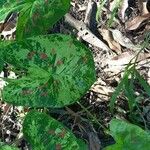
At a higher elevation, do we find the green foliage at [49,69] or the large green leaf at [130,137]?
the large green leaf at [130,137]

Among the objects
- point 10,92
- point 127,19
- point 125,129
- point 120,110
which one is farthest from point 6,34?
point 125,129

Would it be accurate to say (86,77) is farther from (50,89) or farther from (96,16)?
(96,16)

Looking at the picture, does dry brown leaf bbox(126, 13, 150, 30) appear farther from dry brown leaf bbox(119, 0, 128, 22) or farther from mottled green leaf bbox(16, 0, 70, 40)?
mottled green leaf bbox(16, 0, 70, 40)

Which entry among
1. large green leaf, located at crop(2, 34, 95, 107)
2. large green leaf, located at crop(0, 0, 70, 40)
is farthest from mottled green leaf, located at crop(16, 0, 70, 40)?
large green leaf, located at crop(2, 34, 95, 107)

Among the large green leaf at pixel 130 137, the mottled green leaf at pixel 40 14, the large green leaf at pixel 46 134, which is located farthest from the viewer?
the mottled green leaf at pixel 40 14

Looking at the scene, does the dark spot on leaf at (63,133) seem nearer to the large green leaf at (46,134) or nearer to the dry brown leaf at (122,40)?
the large green leaf at (46,134)

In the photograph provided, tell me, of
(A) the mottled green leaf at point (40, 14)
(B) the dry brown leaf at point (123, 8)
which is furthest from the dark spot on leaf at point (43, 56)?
(B) the dry brown leaf at point (123, 8)
